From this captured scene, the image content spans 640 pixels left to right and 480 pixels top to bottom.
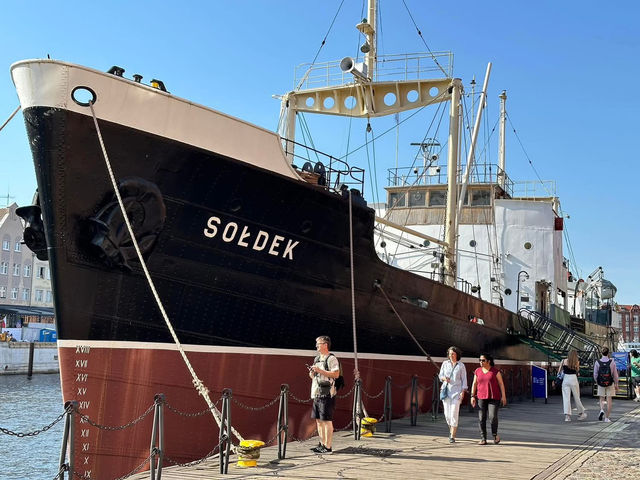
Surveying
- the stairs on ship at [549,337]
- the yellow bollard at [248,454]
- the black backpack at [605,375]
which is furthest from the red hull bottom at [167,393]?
the stairs on ship at [549,337]

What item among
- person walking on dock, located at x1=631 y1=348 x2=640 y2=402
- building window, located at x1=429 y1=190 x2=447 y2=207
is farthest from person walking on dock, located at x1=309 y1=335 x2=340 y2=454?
building window, located at x1=429 y1=190 x2=447 y2=207

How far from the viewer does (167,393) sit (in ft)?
26.1

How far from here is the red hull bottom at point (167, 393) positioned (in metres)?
7.52

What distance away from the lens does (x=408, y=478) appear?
6766 mm

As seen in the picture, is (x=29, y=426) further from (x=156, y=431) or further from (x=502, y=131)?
(x=502, y=131)

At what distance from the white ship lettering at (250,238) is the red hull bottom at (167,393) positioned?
1.34 metres

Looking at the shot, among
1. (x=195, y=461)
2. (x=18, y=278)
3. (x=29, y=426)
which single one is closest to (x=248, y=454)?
(x=195, y=461)

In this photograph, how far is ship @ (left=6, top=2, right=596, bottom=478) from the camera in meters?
7.54

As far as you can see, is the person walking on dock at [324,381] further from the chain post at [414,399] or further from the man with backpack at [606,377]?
the man with backpack at [606,377]

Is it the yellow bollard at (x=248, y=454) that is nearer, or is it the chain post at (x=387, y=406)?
the yellow bollard at (x=248, y=454)

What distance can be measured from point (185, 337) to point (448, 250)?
25.3 ft

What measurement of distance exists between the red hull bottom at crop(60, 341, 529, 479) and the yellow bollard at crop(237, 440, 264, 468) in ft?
2.76

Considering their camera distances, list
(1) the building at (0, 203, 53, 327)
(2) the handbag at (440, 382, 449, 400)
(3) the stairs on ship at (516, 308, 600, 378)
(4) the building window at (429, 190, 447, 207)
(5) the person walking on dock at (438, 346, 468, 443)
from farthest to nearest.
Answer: (1) the building at (0, 203, 53, 327) → (4) the building window at (429, 190, 447, 207) → (3) the stairs on ship at (516, 308, 600, 378) → (2) the handbag at (440, 382, 449, 400) → (5) the person walking on dock at (438, 346, 468, 443)

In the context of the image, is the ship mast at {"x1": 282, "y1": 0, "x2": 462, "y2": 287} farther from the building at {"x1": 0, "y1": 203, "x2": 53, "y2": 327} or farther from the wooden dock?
the building at {"x1": 0, "y1": 203, "x2": 53, "y2": 327}
